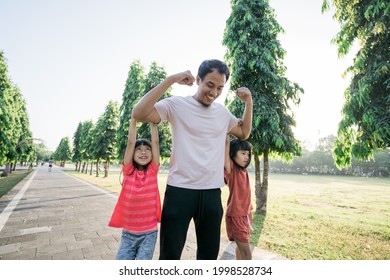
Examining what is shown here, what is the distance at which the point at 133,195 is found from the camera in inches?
110

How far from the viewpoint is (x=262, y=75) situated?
870 centimetres

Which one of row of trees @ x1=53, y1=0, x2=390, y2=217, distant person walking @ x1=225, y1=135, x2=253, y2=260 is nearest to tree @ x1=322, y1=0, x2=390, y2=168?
row of trees @ x1=53, y1=0, x2=390, y2=217

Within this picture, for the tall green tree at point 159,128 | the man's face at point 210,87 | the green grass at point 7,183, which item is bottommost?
the green grass at point 7,183

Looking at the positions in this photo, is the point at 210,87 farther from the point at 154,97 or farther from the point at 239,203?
the point at 239,203

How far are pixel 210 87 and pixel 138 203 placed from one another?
5.30 feet

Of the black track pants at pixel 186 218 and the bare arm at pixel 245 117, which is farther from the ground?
the bare arm at pixel 245 117

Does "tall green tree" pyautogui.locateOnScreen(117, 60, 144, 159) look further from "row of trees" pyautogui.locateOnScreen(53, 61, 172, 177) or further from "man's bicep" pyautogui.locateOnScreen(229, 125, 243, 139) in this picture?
"man's bicep" pyautogui.locateOnScreen(229, 125, 243, 139)

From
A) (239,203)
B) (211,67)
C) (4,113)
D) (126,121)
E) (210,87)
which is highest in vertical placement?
(126,121)

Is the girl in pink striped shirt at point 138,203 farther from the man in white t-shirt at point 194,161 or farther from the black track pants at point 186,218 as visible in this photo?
the black track pants at point 186,218

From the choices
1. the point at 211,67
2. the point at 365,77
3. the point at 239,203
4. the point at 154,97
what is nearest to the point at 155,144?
the point at 154,97

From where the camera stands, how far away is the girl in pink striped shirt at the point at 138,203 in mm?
2646

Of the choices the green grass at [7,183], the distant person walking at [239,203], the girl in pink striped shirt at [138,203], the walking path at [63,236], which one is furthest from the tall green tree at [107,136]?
the distant person walking at [239,203]
